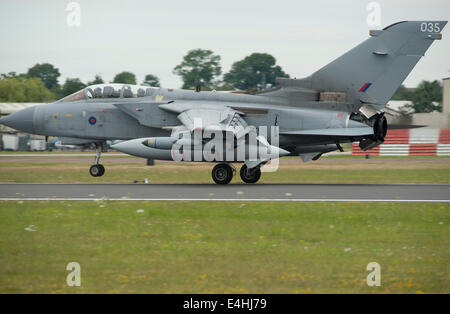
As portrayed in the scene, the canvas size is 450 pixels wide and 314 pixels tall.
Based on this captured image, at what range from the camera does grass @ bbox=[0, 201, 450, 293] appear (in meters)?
6.91

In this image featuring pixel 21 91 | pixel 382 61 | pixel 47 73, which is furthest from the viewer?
pixel 47 73

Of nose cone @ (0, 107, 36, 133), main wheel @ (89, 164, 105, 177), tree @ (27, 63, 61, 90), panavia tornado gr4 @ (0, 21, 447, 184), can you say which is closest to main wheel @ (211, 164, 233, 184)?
panavia tornado gr4 @ (0, 21, 447, 184)

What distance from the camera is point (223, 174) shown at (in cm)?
1850

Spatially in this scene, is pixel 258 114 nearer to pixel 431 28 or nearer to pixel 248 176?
pixel 248 176

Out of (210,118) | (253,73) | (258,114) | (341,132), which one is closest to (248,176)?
(258,114)

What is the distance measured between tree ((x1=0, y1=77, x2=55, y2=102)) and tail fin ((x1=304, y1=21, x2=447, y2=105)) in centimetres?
4521

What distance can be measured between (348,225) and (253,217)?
6.49 ft

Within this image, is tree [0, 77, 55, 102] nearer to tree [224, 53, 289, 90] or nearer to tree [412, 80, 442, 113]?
tree [224, 53, 289, 90]

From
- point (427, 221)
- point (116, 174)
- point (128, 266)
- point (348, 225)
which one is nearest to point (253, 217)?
point (348, 225)

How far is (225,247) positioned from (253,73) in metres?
55.3

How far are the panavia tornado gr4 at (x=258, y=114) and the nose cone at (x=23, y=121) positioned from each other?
1.38ft

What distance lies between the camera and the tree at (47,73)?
3885 inches
